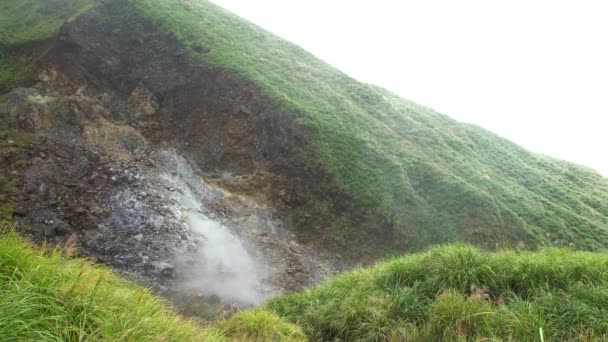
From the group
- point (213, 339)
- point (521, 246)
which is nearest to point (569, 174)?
point (521, 246)

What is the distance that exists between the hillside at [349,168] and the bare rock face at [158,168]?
14cm

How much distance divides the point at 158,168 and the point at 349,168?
831 centimetres

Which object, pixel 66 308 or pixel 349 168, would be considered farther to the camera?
pixel 349 168

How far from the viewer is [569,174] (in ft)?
88.3

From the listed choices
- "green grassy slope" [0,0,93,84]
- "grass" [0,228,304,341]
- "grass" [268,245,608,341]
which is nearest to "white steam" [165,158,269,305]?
"grass" [268,245,608,341]

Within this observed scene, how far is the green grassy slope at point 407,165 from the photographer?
1634cm

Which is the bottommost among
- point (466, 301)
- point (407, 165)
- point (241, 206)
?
point (241, 206)

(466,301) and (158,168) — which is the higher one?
(466,301)

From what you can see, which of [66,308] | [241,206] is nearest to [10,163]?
[241,206]

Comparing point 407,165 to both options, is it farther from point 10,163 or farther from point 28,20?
point 28,20

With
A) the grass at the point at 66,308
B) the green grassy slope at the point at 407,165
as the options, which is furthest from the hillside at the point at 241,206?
the green grassy slope at the point at 407,165

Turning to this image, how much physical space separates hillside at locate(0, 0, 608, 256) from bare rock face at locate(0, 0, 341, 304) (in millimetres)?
138

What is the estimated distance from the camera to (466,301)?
6395 millimetres

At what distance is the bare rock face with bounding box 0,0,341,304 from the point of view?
11.6 meters
